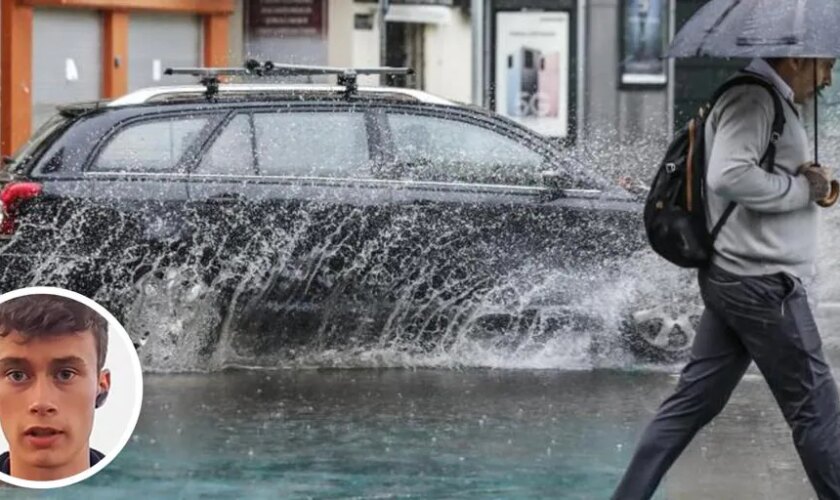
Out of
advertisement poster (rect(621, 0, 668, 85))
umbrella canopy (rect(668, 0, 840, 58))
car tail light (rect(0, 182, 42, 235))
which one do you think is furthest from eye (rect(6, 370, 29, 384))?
advertisement poster (rect(621, 0, 668, 85))

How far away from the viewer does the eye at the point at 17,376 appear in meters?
4.26

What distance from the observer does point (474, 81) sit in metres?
24.3

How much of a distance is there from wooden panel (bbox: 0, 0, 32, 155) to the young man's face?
16104 mm

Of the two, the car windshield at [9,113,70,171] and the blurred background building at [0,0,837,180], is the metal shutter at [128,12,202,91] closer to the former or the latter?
the blurred background building at [0,0,837,180]

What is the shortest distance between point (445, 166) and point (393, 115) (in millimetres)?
407

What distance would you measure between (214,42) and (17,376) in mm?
19367

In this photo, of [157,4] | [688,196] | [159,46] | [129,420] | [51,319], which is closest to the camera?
[51,319]

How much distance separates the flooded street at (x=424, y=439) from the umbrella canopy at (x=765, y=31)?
1.87m

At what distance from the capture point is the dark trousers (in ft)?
19.9

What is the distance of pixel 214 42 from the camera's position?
23.4 meters

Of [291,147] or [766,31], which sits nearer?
[766,31]

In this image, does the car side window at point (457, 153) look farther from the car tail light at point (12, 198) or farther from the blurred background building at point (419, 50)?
the blurred background building at point (419, 50)

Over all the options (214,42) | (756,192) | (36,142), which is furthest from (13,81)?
(756,192)

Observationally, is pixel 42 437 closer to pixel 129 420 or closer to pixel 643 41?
pixel 129 420
